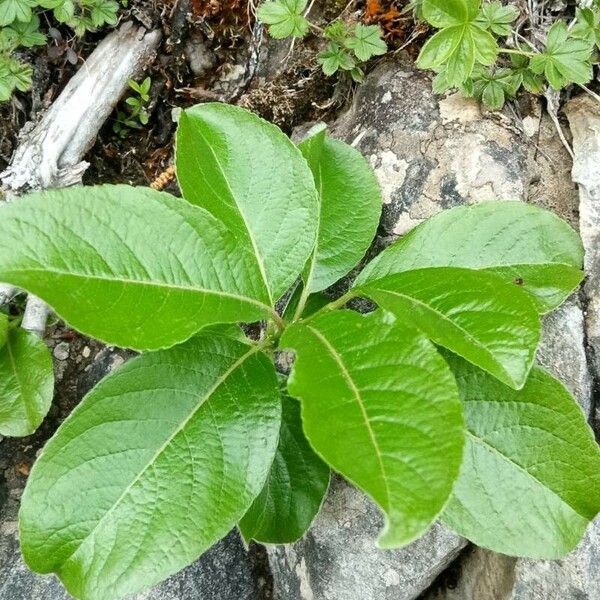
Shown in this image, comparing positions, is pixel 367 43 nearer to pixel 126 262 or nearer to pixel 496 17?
pixel 496 17

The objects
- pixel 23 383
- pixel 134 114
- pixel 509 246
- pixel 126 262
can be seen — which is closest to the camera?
pixel 126 262

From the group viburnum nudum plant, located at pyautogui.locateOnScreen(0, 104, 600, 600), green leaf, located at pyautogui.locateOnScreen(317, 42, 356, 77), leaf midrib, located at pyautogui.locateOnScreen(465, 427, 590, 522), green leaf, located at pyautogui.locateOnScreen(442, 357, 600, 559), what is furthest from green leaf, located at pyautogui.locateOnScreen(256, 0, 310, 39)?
leaf midrib, located at pyautogui.locateOnScreen(465, 427, 590, 522)

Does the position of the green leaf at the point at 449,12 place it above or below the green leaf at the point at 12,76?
above

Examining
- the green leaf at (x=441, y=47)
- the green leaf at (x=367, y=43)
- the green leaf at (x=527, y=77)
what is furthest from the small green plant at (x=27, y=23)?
the green leaf at (x=527, y=77)

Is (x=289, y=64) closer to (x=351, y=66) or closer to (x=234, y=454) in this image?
(x=351, y=66)

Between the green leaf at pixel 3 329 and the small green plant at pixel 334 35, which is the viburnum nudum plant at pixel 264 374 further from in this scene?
the green leaf at pixel 3 329

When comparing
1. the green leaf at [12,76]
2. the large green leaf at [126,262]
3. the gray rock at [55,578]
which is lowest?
the gray rock at [55,578]

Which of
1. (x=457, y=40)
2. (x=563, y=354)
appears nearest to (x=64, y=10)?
(x=457, y=40)
